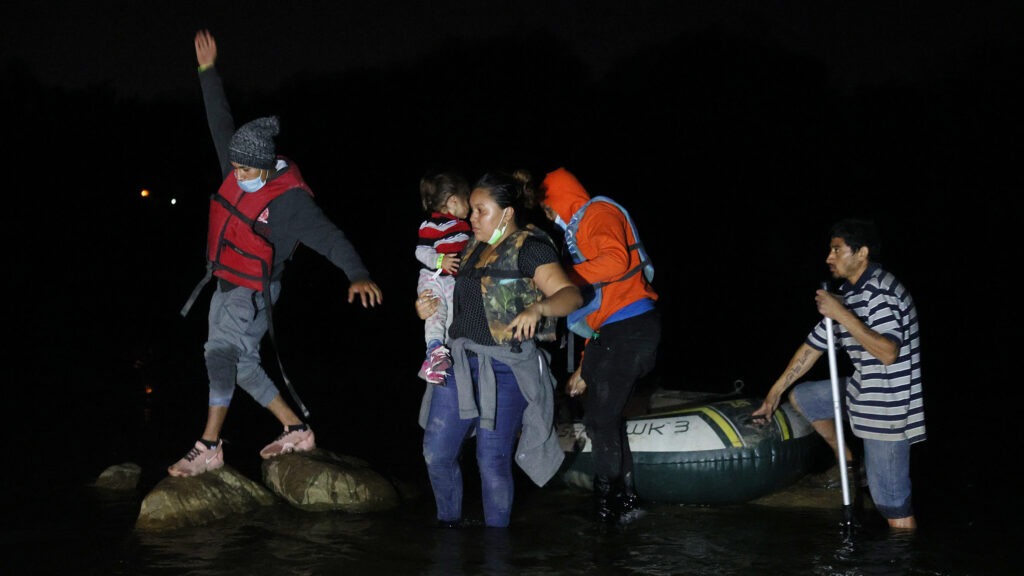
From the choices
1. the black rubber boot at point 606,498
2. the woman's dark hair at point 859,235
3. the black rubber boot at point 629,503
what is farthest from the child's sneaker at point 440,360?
the woman's dark hair at point 859,235

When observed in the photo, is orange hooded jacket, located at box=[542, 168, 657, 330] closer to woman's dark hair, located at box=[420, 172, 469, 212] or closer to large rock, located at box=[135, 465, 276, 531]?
woman's dark hair, located at box=[420, 172, 469, 212]

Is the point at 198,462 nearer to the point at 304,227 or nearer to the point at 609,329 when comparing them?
the point at 304,227

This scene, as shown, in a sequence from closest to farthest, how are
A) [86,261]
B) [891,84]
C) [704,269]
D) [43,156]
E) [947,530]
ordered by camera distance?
1. [947,530]
2. [704,269]
3. [891,84]
4. [86,261]
5. [43,156]

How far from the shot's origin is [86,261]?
3011 cm

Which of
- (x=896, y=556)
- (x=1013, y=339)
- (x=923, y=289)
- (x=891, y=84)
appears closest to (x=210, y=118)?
(x=896, y=556)

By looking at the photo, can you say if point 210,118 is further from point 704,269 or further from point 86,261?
point 86,261

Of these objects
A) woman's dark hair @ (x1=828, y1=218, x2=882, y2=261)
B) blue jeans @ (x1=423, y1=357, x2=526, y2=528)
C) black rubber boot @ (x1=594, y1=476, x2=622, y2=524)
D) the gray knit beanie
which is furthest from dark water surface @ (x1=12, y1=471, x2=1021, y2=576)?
the gray knit beanie

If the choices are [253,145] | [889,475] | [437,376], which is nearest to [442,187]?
[253,145]

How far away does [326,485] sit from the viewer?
6793mm

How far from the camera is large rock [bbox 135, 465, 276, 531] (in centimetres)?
634

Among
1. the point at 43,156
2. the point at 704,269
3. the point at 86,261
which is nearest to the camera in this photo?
the point at 704,269

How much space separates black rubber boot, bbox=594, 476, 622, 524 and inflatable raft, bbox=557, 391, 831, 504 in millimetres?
403

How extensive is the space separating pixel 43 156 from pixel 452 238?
1208 inches

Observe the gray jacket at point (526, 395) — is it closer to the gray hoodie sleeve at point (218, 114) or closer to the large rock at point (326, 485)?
the large rock at point (326, 485)
